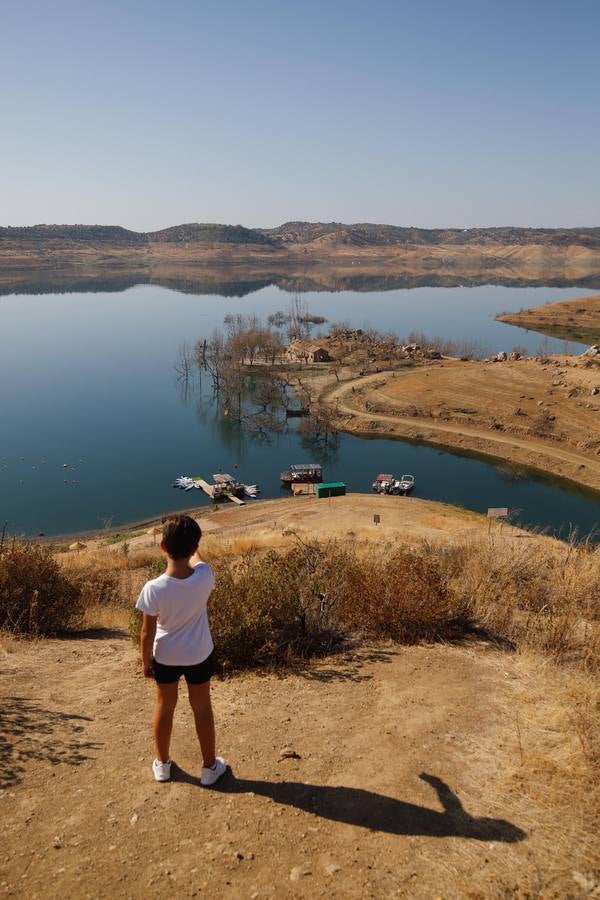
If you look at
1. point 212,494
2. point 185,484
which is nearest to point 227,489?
point 212,494

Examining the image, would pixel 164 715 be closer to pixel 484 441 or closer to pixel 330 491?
pixel 330 491

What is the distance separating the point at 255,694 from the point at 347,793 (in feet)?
5.35

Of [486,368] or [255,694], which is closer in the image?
[255,694]

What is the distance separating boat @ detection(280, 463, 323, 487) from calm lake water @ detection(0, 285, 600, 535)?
44.6 inches

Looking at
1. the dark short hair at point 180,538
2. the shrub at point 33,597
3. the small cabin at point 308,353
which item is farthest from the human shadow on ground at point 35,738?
the small cabin at point 308,353

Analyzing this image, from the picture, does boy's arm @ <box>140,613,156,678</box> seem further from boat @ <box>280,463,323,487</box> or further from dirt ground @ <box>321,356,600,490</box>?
dirt ground @ <box>321,356,600,490</box>

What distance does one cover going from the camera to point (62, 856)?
3.68m

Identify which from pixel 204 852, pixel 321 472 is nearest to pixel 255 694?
pixel 204 852

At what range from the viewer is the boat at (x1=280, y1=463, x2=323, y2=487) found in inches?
1478

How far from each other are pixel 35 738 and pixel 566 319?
104710 mm

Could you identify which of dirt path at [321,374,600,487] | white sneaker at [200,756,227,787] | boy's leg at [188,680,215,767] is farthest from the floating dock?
boy's leg at [188,680,215,767]

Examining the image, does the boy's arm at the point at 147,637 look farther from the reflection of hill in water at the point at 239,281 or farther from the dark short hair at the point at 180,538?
the reflection of hill in water at the point at 239,281

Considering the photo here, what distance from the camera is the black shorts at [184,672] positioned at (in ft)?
13.3

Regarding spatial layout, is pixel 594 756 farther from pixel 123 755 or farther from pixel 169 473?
pixel 169 473
